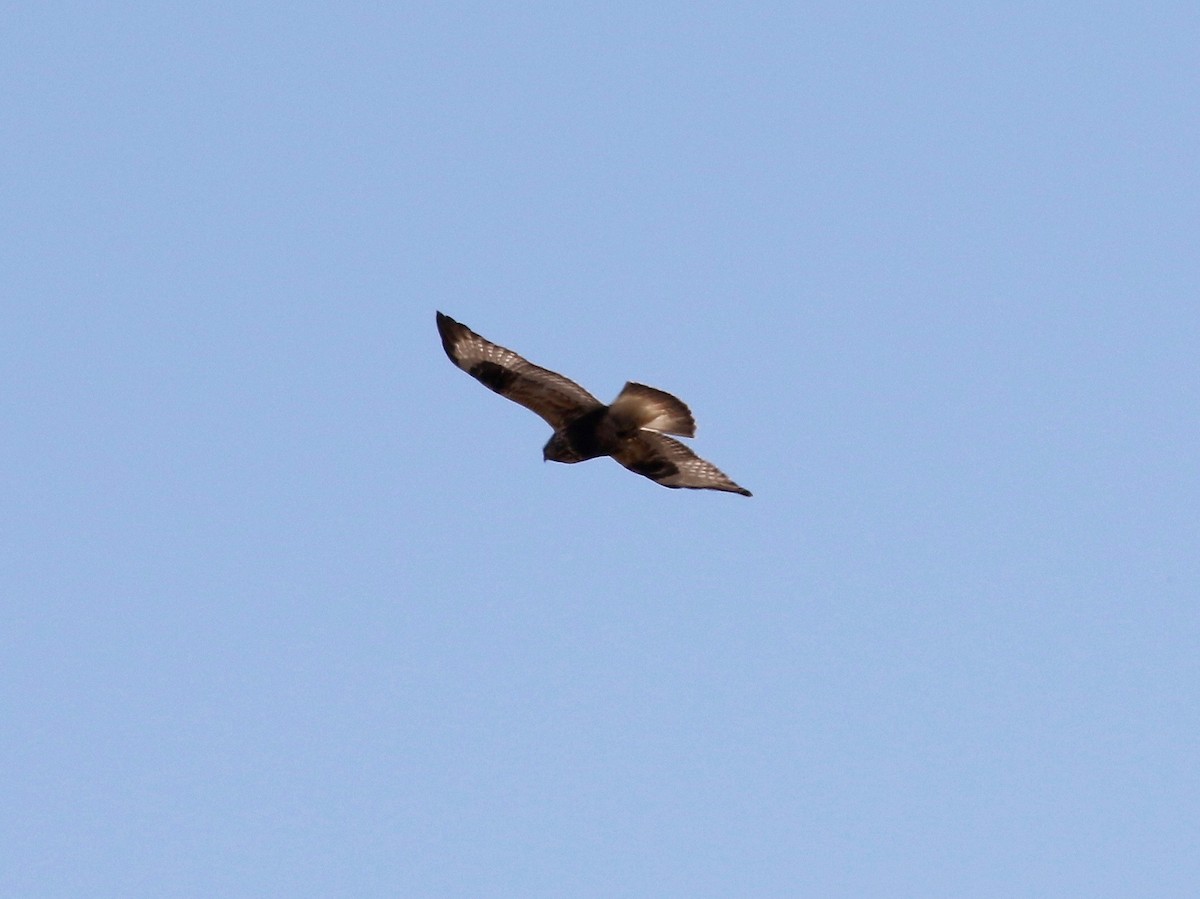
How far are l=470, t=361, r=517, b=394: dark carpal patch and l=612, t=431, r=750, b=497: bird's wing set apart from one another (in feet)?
3.83

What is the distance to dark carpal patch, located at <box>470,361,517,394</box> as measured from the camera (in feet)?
57.9

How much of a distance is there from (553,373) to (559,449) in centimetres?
67

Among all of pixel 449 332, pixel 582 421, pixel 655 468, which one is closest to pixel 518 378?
pixel 582 421

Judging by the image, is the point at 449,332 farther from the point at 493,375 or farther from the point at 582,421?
the point at 582,421

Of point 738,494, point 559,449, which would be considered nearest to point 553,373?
point 559,449

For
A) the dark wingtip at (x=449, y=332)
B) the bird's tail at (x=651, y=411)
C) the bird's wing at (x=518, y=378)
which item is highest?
the dark wingtip at (x=449, y=332)

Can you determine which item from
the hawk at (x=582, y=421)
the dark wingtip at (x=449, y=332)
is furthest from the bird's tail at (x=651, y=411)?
the dark wingtip at (x=449, y=332)

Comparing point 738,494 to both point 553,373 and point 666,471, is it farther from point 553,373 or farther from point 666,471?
point 553,373

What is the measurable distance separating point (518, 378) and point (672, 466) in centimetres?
164

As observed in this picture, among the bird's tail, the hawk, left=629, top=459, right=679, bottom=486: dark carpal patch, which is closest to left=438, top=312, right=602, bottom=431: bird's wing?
the hawk

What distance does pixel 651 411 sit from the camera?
1697 centimetres

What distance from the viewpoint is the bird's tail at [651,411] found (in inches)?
657

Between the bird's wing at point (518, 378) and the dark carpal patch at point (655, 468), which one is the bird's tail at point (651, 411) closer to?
the bird's wing at point (518, 378)

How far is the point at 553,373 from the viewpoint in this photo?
17438mm
